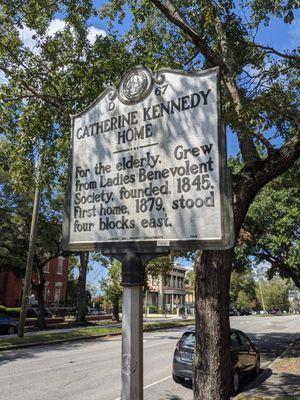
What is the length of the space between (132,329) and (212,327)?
249 centimetres

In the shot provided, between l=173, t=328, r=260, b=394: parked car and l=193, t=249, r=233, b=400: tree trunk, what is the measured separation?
21.9 feet

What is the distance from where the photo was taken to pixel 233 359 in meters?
11.9

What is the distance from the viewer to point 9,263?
103 ft

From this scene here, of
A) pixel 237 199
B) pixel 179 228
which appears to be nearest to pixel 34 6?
pixel 237 199

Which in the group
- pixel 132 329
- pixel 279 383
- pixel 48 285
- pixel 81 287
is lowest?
pixel 279 383

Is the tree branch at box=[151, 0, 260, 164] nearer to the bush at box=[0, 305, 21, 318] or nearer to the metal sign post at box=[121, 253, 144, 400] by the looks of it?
the metal sign post at box=[121, 253, 144, 400]

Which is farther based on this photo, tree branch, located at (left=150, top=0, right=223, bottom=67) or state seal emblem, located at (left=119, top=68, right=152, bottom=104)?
tree branch, located at (left=150, top=0, right=223, bottom=67)

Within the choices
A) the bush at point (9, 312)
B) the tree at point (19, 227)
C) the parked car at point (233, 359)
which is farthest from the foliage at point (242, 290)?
the parked car at point (233, 359)

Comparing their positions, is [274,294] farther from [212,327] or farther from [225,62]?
[212,327]

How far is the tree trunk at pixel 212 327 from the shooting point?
5227 mm

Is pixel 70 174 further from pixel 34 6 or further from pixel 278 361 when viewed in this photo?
pixel 278 361

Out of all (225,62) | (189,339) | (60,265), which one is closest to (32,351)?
(189,339)

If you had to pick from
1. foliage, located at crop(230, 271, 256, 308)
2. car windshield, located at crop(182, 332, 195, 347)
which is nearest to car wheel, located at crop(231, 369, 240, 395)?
car windshield, located at crop(182, 332, 195, 347)

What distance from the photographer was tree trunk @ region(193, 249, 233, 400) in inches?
206
